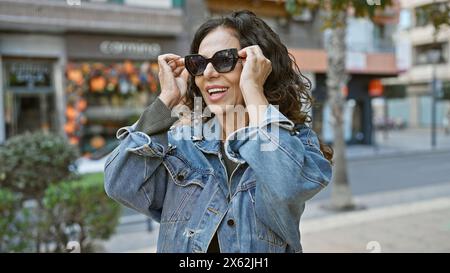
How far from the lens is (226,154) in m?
1.76

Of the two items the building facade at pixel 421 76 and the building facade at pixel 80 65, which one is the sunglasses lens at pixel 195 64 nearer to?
the building facade at pixel 80 65

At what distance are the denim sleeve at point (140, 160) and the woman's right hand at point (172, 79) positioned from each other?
0.06 metres

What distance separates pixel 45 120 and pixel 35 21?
3463 mm

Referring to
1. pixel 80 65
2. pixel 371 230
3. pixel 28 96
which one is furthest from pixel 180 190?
pixel 28 96

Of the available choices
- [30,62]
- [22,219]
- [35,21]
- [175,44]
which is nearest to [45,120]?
[30,62]

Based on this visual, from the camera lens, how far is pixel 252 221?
1674 mm

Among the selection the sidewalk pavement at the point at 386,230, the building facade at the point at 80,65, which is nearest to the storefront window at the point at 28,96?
the building facade at the point at 80,65

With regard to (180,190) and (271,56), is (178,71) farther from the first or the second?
(180,190)

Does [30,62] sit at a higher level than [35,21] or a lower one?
lower

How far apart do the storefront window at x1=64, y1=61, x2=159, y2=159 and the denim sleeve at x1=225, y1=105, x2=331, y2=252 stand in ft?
46.9

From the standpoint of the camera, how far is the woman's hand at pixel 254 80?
1637 millimetres

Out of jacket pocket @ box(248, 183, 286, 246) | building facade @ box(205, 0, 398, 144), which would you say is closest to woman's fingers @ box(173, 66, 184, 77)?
jacket pocket @ box(248, 183, 286, 246)

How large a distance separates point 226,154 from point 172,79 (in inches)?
14.5
